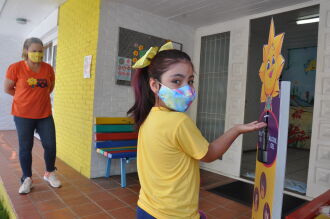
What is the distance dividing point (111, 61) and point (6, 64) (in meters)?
5.44

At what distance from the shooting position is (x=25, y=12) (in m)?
5.43

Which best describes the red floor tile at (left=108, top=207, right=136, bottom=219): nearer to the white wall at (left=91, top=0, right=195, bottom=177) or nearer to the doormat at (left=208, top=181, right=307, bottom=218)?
the white wall at (left=91, top=0, right=195, bottom=177)

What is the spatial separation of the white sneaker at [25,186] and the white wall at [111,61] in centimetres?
85

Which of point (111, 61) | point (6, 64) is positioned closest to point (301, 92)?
point (111, 61)

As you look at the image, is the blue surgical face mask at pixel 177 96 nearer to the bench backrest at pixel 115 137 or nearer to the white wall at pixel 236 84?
the bench backrest at pixel 115 137

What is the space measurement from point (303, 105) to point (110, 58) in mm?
5278

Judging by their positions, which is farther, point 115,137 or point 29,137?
point 115,137

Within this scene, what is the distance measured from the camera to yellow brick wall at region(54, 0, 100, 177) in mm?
3701

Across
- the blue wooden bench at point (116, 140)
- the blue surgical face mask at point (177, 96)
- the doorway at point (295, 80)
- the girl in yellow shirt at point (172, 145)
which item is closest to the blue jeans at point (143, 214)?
the girl in yellow shirt at point (172, 145)

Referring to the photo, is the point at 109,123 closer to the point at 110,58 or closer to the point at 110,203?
the point at 110,58

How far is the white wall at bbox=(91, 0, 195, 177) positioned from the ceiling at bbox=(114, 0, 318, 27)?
16 cm

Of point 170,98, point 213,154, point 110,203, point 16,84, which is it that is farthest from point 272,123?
point 16,84

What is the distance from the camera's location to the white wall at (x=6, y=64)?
7496mm

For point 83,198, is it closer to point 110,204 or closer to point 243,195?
point 110,204
